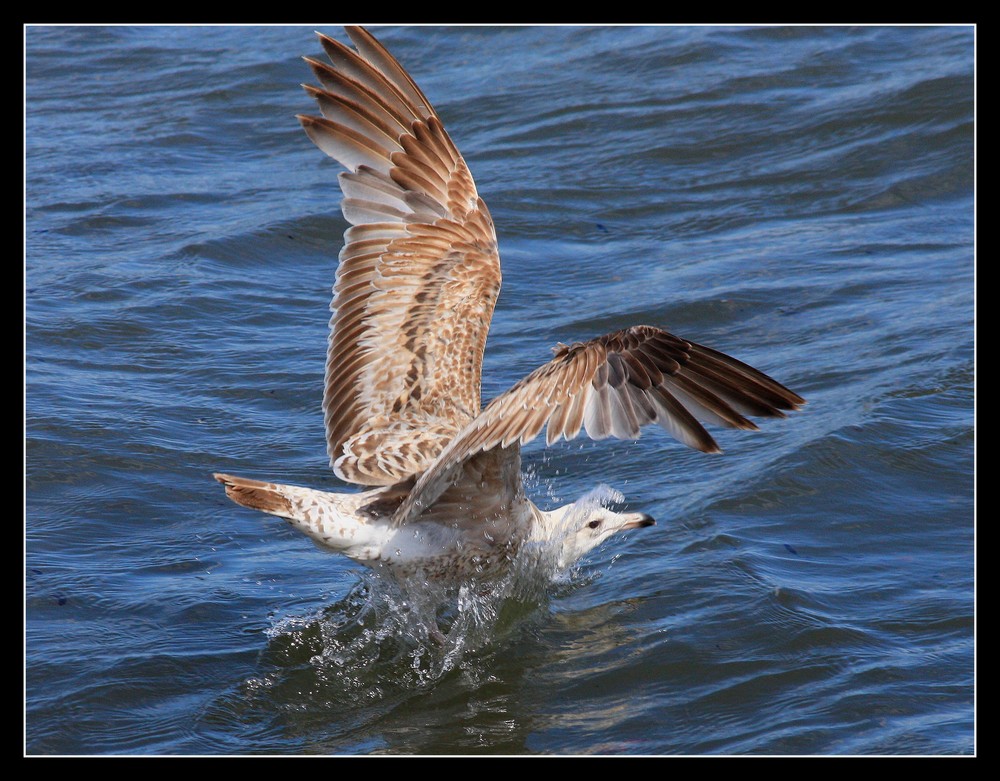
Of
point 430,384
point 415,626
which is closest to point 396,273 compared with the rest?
point 430,384

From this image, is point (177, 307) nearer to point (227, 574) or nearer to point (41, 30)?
point (227, 574)

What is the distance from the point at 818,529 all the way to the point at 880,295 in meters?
2.62

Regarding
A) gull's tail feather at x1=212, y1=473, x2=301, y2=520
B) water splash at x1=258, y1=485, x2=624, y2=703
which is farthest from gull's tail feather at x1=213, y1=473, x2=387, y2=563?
water splash at x1=258, y1=485, x2=624, y2=703

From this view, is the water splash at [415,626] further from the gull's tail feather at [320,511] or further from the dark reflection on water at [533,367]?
the gull's tail feather at [320,511]

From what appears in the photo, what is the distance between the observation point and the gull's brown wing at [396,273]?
19.3 ft

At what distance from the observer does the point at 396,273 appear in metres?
6.12

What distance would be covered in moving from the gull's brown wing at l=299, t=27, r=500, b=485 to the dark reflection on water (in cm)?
73

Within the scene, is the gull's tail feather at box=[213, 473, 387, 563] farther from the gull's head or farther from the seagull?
the gull's head

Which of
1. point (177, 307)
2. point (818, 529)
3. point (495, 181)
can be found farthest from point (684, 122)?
point (818, 529)

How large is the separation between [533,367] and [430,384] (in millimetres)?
1963

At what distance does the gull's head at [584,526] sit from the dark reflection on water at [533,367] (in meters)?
0.20

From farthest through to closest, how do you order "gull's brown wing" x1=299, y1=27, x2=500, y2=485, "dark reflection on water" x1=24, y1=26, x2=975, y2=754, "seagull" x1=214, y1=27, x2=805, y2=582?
"gull's brown wing" x1=299, y1=27, x2=500, y2=485 → "dark reflection on water" x1=24, y1=26, x2=975, y2=754 → "seagull" x1=214, y1=27, x2=805, y2=582

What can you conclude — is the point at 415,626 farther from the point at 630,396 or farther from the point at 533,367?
the point at 533,367

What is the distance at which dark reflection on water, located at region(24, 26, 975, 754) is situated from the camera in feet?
17.0
